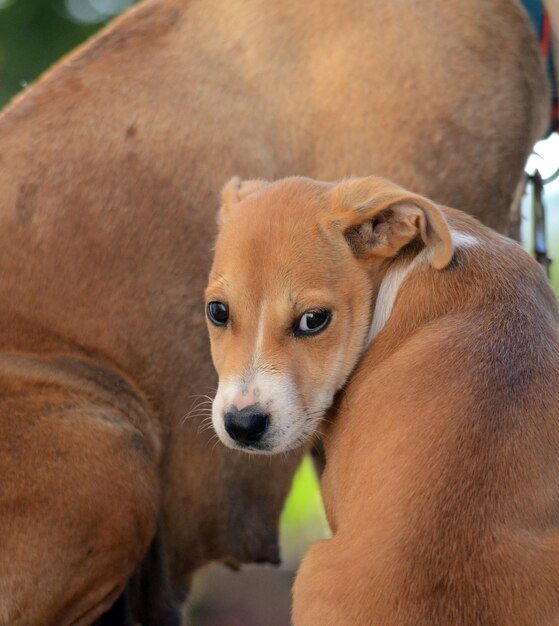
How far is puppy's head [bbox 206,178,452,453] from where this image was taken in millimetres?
3068

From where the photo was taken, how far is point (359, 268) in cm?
329

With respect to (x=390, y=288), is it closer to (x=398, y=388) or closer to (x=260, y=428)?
(x=398, y=388)

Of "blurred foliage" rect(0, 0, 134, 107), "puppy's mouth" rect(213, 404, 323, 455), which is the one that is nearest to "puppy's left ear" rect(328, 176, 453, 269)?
"puppy's mouth" rect(213, 404, 323, 455)

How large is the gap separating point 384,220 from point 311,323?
401 millimetres

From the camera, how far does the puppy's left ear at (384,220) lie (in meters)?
3.14

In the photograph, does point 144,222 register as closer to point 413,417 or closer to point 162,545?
point 162,545

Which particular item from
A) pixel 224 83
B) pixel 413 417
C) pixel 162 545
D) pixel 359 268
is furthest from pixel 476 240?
pixel 162 545

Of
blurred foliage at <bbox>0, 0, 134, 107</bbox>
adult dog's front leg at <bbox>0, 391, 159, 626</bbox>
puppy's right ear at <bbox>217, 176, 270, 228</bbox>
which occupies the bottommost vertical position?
blurred foliage at <bbox>0, 0, 134, 107</bbox>

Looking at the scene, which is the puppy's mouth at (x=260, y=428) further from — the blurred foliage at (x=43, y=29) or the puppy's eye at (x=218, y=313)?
the blurred foliage at (x=43, y=29)

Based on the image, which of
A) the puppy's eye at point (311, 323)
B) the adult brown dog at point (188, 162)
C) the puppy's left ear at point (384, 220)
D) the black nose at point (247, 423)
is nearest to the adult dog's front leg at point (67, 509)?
the adult brown dog at point (188, 162)

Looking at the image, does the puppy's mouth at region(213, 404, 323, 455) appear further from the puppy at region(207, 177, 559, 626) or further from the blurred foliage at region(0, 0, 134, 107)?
the blurred foliage at region(0, 0, 134, 107)

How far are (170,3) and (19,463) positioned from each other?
1.90m

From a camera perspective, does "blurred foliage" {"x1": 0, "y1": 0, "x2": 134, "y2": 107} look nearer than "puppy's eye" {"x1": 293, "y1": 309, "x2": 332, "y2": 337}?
No

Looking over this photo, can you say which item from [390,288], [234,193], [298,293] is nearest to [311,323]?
[298,293]
